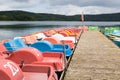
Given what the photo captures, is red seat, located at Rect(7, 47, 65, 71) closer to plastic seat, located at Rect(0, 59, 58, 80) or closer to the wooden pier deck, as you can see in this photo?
the wooden pier deck

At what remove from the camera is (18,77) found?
7.48m

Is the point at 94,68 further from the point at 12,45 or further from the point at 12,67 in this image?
→ the point at 12,45

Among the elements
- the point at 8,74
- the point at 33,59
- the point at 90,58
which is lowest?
the point at 90,58

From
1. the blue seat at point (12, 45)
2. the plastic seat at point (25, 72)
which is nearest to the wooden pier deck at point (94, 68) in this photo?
the plastic seat at point (25, 72)

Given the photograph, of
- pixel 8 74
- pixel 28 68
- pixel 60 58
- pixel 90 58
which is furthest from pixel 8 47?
pixel 8 74

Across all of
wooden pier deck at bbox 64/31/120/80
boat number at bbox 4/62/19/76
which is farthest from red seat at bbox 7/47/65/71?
boat number at bbox 4/62/19/76

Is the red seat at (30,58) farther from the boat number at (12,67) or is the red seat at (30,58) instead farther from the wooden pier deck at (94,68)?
the boat number at (12,67)

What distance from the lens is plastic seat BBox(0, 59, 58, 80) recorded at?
281 inches

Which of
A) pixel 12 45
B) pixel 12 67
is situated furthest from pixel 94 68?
pixel 12 45

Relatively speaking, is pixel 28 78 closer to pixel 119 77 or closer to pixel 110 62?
pixel 119 77

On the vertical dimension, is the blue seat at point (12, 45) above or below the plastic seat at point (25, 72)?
below

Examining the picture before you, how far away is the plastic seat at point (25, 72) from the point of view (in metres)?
7.15

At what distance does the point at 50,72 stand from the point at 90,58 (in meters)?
5.49

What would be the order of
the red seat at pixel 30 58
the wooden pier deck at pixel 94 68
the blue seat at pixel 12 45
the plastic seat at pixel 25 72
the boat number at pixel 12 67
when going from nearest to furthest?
the plastic seat at pixel 25 72 → the boat number at pixel 12 67 → the wooden pier deck at pixel 94 68 → the red seat at pixel 30 58 → the blue seat at pixel 12 45
